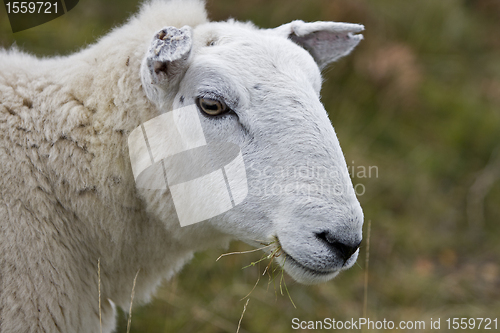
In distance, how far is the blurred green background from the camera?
4492 mm

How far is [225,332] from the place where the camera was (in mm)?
3949

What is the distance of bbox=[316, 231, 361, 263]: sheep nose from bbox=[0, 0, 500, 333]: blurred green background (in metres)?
2.27

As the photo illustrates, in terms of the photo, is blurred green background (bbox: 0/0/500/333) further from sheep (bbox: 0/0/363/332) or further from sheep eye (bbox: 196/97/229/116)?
sheep eye (bbox: 196/97/229/116)

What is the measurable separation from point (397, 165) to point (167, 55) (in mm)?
5357

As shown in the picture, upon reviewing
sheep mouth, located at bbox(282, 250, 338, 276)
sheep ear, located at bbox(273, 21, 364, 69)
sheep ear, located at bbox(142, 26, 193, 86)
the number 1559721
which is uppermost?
sheep ear, located at bbox(142, 26, 193, 86)

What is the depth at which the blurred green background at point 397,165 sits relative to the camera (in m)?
4.49

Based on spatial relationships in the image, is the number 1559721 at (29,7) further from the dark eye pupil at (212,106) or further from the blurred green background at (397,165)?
the dark eye pupil at (212,106)

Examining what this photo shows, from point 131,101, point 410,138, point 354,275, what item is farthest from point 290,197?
point 410,138

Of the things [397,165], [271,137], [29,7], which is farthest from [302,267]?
[29,7]

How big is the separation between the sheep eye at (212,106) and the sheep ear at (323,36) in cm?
91

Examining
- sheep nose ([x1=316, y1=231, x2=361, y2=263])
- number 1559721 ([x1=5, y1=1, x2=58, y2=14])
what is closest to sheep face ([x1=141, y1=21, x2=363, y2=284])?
sheep nose ([x1=316, y1=231, x2=361, y2=263])

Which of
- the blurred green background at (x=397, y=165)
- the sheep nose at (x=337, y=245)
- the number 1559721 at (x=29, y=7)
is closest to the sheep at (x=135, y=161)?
the sheep nose at (x=337, y=245)

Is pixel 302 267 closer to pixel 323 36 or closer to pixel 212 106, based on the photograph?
pixel 212 106

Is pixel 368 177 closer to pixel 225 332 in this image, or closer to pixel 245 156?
pixel 225 332
